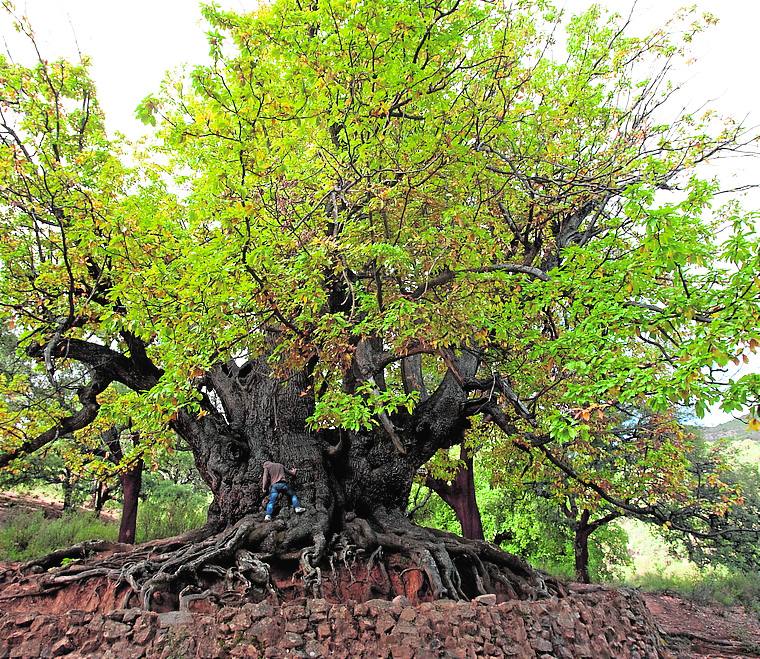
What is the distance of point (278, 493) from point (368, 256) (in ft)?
12.3

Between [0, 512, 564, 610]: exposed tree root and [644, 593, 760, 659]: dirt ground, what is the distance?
3.46 metres

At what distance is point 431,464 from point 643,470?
4.18 m

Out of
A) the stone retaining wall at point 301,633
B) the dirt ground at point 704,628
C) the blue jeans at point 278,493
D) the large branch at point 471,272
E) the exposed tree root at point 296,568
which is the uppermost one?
the large branch at point 471,272

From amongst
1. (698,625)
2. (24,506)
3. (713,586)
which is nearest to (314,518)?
(698,625)

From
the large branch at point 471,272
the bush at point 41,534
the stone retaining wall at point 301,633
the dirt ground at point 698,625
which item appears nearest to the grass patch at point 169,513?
the bush at point 41,534

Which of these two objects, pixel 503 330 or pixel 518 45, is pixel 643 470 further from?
pixel 518 45

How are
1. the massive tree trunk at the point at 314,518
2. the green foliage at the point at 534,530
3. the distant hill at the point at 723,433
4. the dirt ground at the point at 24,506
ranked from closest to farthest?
the massive tree trunk at the point at 314,518 → the dirt ground at the point at 24,506 → the distant hill at the point at 723,433 → the green foliage at the point at 534,530

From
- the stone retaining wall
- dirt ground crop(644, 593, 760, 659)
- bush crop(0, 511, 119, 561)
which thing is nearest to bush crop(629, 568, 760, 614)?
dirt ground crop(644, 593, 760, 659)

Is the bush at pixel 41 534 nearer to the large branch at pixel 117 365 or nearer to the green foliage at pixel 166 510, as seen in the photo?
the green foliage at pixel 166 510

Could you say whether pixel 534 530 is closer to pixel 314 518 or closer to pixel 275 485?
pixel 314 518

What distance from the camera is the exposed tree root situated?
568 centimetres

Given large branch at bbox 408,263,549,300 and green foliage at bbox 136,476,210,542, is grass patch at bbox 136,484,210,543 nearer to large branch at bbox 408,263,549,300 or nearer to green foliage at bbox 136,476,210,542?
green foliage at bbox 136,476,210,542

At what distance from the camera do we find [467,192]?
6168 millimetres

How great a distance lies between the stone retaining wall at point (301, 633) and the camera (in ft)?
14.0
